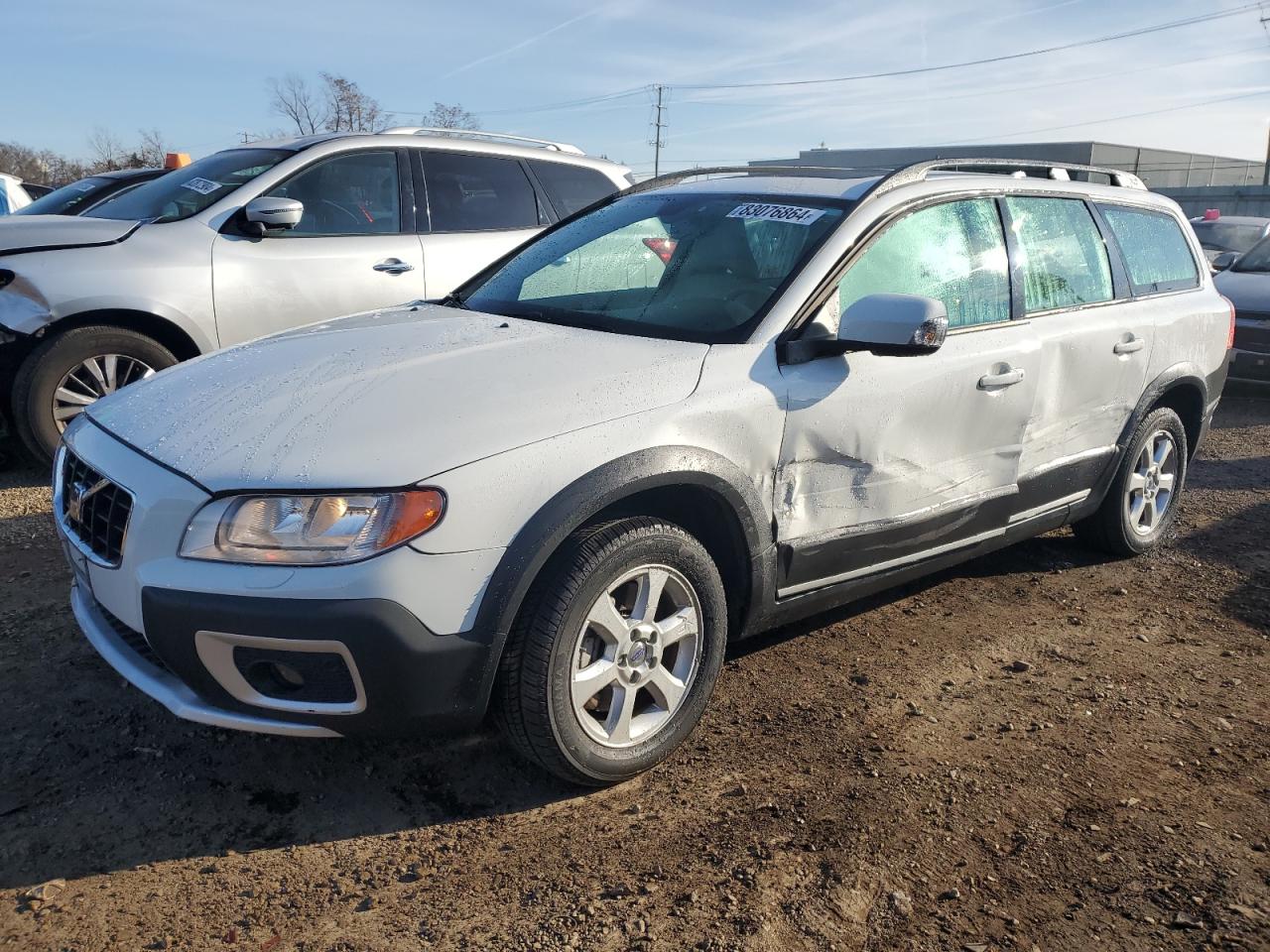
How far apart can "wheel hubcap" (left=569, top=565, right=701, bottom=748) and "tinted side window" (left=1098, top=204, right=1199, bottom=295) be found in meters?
2.90

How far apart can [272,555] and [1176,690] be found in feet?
9.85

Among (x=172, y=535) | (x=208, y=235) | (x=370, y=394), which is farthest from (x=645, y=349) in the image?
(x=208, y=235)

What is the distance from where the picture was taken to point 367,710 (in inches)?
95.5

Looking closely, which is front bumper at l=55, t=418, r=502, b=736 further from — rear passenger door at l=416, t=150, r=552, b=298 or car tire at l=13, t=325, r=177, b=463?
rear passenger door at l=416, t=150, r=552, b=298

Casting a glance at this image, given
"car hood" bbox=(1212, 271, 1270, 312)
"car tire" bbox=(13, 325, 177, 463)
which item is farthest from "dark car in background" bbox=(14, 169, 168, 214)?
"car hood" bbox=(1212, 271, 1270, 312)

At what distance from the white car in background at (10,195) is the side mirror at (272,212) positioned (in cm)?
817

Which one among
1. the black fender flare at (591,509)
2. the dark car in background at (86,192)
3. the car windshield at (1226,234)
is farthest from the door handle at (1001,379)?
the car windshield at (1226,234)

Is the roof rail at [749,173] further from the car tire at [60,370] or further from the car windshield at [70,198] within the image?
the car windshield at [70,198]

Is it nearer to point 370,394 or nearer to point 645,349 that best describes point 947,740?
point 645,349

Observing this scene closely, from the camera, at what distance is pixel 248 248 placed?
557 cm

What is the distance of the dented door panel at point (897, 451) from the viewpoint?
122 inches

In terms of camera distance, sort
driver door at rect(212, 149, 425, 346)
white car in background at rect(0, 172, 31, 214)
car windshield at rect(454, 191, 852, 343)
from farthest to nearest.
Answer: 1. white car in background at rect(0, 172, 31, 214)
2. driver door at rect(212, 149, 425, 346)
3. car windshield at rect(454, 191, 852, 343)

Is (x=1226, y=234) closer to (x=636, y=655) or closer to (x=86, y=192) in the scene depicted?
(x=86, y=192)

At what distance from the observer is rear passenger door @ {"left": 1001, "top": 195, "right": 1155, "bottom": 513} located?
3.93 meters
